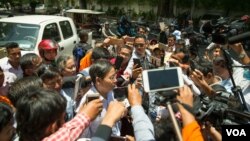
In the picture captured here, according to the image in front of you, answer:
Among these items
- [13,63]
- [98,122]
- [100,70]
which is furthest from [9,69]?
[98,122]

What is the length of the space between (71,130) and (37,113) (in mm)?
210

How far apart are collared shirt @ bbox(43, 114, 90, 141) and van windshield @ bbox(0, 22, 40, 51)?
210 inches

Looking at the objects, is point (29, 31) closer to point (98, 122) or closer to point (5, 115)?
point (98, 122)

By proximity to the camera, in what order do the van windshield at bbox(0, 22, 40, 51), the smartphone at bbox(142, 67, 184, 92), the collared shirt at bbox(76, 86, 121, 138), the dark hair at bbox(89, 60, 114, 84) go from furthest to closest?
the van windshield at bbox(0, 22, 40, 51) → the dark hair at bbox(89, 60, 114, 84) → the collared shirt at bbox(76, 86, 121, 138) → the smartphone at bbox(142, 67, 184, 92)

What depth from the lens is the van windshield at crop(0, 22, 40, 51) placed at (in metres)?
7.29

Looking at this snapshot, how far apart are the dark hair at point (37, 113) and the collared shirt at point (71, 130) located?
6 cm

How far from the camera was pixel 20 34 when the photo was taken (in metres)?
7.47

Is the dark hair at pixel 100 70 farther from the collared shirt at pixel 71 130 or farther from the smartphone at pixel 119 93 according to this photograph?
the collared shirt at pixel 71 130

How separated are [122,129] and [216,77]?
68.1 inches

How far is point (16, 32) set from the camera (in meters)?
7.48

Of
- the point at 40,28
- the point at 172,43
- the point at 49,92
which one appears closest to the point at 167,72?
the point at 49,92

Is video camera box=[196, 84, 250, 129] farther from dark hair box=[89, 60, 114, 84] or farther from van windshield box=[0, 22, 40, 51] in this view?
van windshield box=[0, 22, 40, 51]

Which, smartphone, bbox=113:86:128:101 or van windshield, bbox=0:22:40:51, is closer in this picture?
smartphone, bbox=113:86:128:101

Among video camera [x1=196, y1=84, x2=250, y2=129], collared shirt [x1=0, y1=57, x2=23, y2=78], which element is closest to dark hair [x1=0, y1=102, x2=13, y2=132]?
video camera [x1=196, y1=84, x2=250, y2=129]
